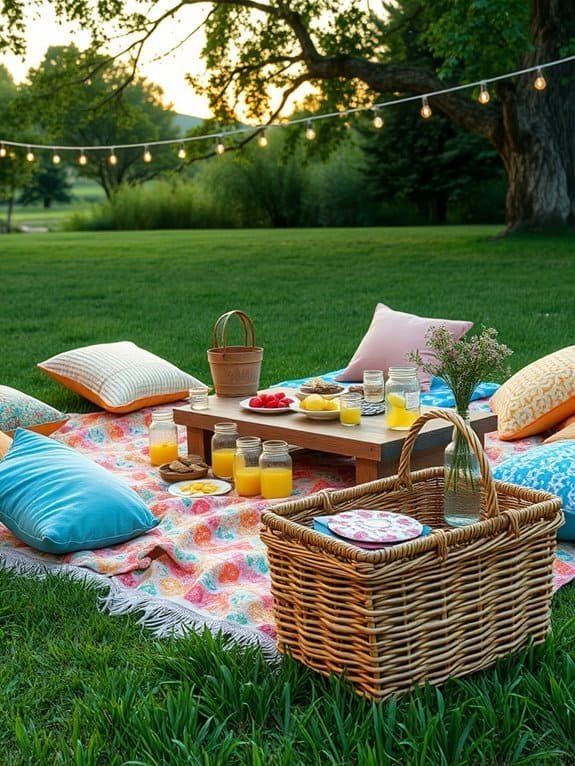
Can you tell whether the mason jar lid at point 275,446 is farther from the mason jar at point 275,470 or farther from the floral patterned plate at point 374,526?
the floral patterned plate at point 374,526

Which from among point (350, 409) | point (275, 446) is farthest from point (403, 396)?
point (275, 446)

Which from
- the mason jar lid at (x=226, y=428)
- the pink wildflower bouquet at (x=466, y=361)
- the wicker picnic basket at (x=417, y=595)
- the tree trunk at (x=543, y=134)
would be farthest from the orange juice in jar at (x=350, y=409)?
the tree trunk at (x=543, y=134)

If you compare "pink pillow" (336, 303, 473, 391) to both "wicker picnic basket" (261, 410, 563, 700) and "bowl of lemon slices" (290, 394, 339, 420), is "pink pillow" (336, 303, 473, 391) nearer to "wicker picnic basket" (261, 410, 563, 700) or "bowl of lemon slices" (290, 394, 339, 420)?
"bowl of lemon slices" (290, 394, 339, 420)

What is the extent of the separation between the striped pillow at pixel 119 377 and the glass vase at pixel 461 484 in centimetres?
274

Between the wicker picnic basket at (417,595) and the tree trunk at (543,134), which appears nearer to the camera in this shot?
the wicker picnic basket at (417,595)

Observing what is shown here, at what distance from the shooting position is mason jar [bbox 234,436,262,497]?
383cm

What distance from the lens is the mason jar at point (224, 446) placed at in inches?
160

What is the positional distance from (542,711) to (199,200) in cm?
2830

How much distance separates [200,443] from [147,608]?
5.29ft

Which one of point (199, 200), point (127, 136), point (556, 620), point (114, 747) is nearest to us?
point (114, 747)

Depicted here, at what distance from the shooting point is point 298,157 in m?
29.7

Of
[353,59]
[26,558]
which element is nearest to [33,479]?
[26,558]

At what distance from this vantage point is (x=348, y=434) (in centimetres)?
376

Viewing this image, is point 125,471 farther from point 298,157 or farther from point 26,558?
point 298,157
